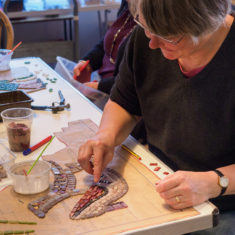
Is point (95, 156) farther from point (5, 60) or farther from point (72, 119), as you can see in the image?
point (5, 60)

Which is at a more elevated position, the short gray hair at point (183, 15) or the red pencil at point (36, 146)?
the short gray hair at point (183, 15)

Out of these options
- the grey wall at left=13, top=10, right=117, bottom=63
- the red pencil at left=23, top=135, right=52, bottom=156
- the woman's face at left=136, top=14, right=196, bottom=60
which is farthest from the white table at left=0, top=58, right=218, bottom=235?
the grey wall at left=13, top=10, right=117, bottom=63

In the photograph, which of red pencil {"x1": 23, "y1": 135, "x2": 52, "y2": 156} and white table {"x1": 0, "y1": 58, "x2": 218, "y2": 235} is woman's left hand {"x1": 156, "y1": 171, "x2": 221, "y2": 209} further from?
red pencil {"x1": 23, "y1": 135, "x2": 52, "y2": 156}

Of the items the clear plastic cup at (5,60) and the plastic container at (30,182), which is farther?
the clear plastic cup at (5,60)

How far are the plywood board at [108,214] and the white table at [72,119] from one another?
2 centimetres

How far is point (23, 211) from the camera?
95 cm

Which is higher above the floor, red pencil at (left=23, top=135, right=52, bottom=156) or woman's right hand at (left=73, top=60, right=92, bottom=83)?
red pencil at (left=23, top=135, right=52, bottom=156)

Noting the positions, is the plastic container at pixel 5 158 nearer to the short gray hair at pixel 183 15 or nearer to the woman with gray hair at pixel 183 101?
the woman with gray hair at pixel 183 101

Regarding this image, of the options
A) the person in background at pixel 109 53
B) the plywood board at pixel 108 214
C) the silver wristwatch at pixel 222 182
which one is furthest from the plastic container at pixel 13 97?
the silver wristwatch at pixel 222 182

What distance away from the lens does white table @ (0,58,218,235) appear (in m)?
0.93

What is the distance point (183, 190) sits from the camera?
966mm

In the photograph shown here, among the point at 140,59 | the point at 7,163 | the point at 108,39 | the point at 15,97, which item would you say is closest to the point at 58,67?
the point at 108,39

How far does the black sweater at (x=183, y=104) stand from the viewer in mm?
1136

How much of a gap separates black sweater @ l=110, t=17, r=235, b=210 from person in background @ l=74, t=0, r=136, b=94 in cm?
73
